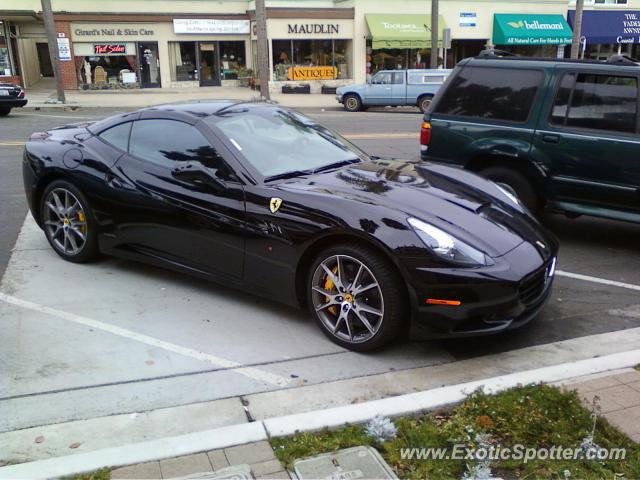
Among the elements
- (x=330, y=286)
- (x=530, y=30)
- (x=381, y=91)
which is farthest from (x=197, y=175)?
(x=530, y=30)

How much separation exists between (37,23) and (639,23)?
32.9m

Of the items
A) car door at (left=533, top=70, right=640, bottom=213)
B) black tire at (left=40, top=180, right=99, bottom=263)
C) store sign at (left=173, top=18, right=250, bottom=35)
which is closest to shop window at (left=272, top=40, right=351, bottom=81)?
store sign at (left=173, top=18, right=250, bottom=35)

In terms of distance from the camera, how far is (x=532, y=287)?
12.8 feet

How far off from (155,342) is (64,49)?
2839cm

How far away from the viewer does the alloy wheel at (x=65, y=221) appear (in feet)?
17.4

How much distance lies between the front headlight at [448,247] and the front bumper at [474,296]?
0.07 meters

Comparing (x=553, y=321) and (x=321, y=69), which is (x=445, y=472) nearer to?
(x=553, y=321)

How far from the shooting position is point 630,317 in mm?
4555

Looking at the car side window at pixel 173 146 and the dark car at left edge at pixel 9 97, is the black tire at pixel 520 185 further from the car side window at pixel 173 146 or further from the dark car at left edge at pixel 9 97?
the dark car at left edge at pixel 9 97

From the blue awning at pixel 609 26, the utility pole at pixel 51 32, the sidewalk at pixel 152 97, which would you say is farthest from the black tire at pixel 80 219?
the blue awning at pixel 609 26

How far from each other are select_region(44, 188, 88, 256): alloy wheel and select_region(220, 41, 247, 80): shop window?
28.1 m

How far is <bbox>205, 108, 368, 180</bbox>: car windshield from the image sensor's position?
4578mm

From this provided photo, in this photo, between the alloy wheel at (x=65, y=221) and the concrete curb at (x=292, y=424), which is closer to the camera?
the concrete curb at (x=292, y=424)

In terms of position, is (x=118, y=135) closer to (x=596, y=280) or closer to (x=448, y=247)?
(x=448, y=247)
